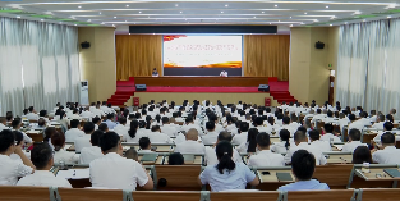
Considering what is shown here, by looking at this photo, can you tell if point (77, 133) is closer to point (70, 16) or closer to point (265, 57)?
point (70, 16)

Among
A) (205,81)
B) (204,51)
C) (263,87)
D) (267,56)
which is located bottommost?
(263,87)

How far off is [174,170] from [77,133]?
479cm

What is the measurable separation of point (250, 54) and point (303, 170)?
2539 centimetres

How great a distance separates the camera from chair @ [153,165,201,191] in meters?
5.82

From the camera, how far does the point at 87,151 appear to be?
665 cm

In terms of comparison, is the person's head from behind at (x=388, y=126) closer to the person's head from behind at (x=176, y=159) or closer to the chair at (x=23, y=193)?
the person's head from behind at (x=176, y=159)

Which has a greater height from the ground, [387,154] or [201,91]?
[201,91]

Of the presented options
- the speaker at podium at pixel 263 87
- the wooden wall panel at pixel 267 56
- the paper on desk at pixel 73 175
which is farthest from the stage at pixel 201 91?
the paper on desk at pixel 73 175

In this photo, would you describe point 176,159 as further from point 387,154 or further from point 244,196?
point 387,154

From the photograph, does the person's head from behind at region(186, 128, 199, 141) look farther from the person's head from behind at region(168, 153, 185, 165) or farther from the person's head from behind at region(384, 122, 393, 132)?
the person's head from behind at region(384, 122, 393, 132)

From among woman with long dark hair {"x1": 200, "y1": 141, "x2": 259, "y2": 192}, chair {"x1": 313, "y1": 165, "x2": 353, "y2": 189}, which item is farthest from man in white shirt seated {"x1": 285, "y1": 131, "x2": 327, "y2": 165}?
woman with long dark hair {"x1": 200, "y1": 141, "x2": 259, "y2": 192}

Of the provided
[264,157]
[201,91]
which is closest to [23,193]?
[264,157]

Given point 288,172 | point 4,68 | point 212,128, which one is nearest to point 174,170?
point 288,172

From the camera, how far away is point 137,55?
29.6 meters
